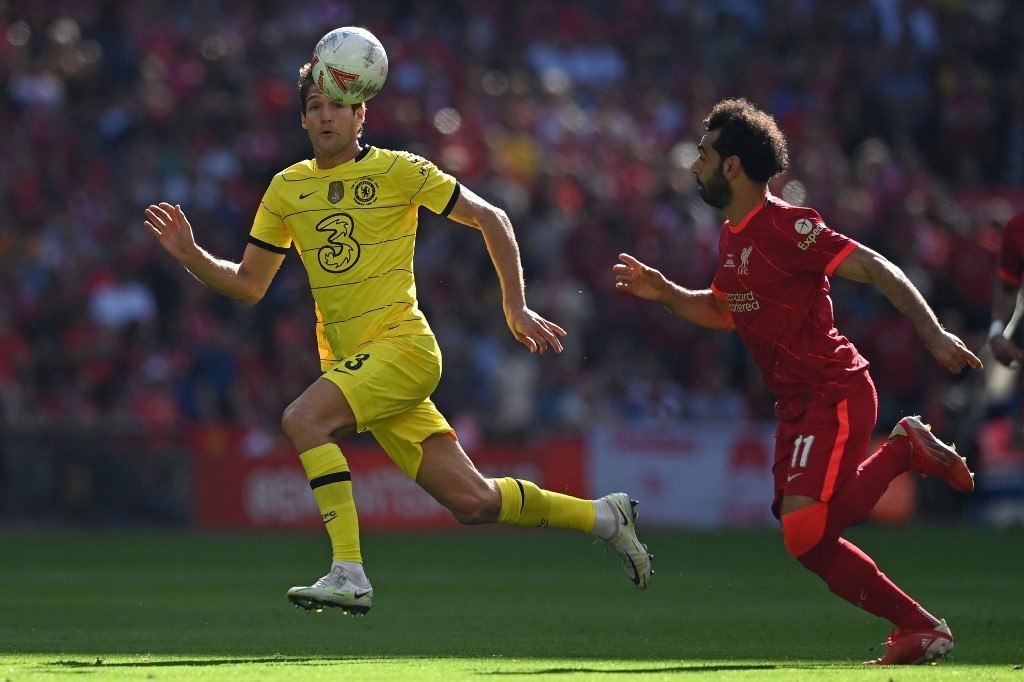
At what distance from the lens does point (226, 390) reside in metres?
18.6

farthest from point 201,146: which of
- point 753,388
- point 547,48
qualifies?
point 753,388

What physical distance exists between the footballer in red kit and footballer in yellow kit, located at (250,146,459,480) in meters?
1.31

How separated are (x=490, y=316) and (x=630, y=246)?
1791 mm

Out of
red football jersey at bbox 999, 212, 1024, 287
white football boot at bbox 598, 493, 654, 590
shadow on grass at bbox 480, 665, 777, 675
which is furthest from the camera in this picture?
red football jersey at bbox 999, 212, 1024, 287

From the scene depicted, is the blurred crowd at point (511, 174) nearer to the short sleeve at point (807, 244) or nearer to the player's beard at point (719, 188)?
the player's beard at point (719, 188)

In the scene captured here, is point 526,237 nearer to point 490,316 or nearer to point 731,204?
point 490,316

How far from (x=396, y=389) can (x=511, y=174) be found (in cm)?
1226

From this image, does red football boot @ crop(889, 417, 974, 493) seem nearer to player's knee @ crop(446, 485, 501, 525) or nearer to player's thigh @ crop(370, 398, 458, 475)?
player's knee @ crop(446, 485, 501, 525)

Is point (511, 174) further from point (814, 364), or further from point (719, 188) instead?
point (814, 364)

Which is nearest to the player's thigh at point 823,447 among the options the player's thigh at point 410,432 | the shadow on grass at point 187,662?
the player's thigh at point 410,432

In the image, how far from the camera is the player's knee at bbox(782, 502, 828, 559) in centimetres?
732

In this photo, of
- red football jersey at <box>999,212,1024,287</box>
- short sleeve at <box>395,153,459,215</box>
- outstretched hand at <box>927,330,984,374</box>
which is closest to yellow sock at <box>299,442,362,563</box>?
short sleeve at <box>395,153,459,215</box>

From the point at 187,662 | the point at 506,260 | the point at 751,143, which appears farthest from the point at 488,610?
the point at 751,143

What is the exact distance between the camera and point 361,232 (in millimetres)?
7953
